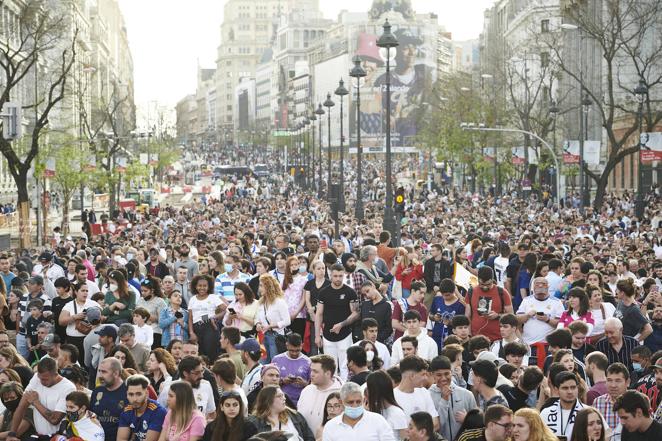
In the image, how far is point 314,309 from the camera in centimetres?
1625

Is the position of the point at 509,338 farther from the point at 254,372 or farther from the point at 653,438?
the point at 653,438

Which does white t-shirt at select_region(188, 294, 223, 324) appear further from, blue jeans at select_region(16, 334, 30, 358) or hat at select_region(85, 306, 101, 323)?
blue jeans at select_region(16, 334, 30, 358)

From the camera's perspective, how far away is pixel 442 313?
15.0 metres

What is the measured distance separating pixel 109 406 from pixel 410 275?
9.57 meters

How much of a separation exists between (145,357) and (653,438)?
19.2 feet

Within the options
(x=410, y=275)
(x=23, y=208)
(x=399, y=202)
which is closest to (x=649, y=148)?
(x=399, y=202)

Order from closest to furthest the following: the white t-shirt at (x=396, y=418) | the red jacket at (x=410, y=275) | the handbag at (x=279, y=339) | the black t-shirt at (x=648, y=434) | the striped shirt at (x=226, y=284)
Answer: the black t-shirt at (x=648, y=434) < the white t-shirt at (x=396, y=418) < the handbag at (x=279, y=339) < the striped shirt at (x=226, y=284) < the red jacket at (x=410, y=275)

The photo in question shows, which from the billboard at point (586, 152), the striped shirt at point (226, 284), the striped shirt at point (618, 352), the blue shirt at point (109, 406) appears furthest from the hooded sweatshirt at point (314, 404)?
the billboard at point (586, 152)

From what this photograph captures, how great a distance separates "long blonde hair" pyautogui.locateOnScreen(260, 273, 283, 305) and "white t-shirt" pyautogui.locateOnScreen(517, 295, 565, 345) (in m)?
2.78

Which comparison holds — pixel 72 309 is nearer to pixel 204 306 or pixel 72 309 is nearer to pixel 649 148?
pixel 204 306

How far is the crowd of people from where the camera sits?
9812mm

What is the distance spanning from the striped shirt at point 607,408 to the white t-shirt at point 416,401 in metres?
1.28

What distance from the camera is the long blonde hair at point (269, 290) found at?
50.4 feet

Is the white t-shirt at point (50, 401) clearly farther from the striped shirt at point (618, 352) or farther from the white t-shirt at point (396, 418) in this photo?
the striped shirt at point (618, 352)
